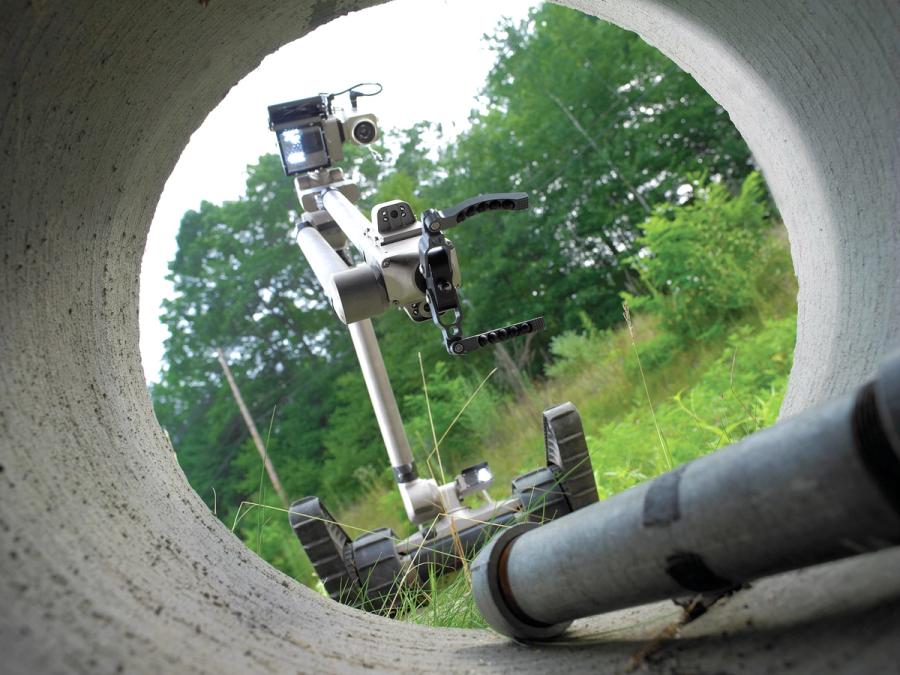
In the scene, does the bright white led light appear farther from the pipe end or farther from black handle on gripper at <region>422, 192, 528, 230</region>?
the pipe end

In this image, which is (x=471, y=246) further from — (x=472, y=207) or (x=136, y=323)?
(x=136, y=323)

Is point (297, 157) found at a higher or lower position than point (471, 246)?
higher

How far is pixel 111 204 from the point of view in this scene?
1887mm

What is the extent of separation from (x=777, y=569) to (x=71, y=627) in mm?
1013

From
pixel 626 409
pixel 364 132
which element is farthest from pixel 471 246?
pixel 364 132

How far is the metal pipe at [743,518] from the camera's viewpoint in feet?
3.39

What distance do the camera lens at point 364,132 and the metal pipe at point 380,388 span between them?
0.92 metres

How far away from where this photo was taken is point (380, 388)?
3861 millimetres

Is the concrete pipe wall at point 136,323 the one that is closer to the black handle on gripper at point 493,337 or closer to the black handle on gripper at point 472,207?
the black handle on gripper at point 472,207

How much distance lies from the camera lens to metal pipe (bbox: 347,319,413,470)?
919 mm

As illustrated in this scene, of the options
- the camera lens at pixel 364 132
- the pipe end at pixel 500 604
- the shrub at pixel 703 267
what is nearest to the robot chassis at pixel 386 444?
the camera lens at pixel 364 132

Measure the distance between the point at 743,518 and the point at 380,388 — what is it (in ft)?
9.18

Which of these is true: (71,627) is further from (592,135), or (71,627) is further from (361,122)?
(592,135)

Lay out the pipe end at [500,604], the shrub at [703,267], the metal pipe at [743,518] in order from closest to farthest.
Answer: the metal pipe at [743,518]
the pipe end at [500,604]
the shrub at [703,267]
